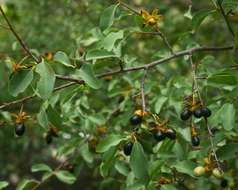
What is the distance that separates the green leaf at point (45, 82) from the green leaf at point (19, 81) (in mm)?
40

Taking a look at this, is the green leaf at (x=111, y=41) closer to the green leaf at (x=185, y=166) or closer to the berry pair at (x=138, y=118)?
the berry pair at (x=138, y=118)

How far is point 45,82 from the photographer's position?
5.68 feet

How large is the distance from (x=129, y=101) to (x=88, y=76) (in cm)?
86

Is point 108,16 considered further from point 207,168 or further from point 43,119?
point 207,168

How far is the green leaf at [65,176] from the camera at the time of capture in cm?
261

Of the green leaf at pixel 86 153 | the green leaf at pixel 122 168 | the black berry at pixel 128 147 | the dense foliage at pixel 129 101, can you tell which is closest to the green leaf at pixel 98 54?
the dense foliage at pixel 129 101

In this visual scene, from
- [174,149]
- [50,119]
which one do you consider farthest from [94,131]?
[50,119]

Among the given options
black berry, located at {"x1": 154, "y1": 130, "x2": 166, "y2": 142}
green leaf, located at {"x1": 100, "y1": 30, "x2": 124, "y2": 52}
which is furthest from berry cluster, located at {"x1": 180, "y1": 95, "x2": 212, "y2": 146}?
green leaf, located at {"x1": 100, "y1": 30, "x2": 124, "y2": 52}

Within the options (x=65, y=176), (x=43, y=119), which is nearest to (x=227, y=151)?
(x=43, y=119)

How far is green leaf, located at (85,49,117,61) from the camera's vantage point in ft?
6.64

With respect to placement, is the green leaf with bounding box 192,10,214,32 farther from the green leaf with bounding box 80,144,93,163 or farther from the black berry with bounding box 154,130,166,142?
the green leaf with bounding box 80,144,93,163

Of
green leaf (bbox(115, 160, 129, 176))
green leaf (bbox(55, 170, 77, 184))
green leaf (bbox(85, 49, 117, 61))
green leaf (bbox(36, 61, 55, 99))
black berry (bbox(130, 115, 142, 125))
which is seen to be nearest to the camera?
green leaf (bbox(36, 61, 55, 99))

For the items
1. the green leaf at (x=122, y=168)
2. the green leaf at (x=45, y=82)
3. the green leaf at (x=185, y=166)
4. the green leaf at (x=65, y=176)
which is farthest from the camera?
the green leaf at (x=65, y=176)

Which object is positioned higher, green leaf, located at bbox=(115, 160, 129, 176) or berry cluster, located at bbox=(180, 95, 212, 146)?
berry cluster, located at bbox=(180, 95, 212, 146)
